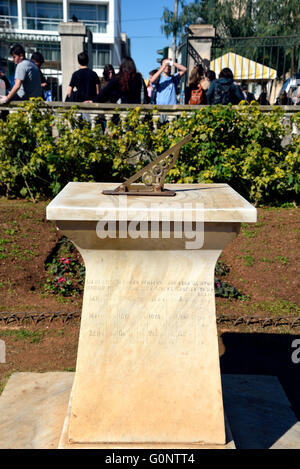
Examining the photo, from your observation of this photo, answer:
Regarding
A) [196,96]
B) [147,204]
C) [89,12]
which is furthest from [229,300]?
[89,12]

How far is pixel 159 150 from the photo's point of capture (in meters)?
7.15

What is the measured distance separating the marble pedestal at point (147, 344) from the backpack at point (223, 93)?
5552 mm

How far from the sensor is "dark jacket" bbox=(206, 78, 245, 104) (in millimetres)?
7852

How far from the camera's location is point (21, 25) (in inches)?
1919

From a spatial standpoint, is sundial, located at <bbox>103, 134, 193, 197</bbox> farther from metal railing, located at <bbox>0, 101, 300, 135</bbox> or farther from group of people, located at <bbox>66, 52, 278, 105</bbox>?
group of people, located at <bbox>66, 52, 278, 105</bbox>

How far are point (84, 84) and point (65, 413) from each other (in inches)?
229

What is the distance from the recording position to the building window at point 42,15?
160ft

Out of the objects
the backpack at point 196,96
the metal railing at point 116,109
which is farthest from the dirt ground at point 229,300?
the backpack at point 196,96

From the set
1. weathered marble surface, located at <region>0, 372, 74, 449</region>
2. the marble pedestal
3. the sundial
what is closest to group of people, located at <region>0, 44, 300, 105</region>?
the sundial

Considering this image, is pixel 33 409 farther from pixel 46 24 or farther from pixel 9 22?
pixel 9 22

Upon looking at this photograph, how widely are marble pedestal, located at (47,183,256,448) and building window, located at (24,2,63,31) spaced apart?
166 feet

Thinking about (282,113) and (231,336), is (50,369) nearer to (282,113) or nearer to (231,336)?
(231,336)

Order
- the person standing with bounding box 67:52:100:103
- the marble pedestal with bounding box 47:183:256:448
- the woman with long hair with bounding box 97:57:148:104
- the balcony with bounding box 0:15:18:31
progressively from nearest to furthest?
the marble pedestal with bounding box 47:183:256:448 < the woman with long hair with bounding box 97:57:148:104 < the person standing with bounding box 67:52:100:103 < the balcony with bounding box 0:15:18:31

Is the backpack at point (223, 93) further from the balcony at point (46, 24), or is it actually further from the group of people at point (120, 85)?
the balcony at point (46, 24)
